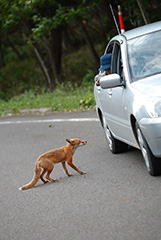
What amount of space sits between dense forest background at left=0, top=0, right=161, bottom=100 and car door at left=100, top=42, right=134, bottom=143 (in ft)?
24.3

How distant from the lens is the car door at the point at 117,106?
22.5ft

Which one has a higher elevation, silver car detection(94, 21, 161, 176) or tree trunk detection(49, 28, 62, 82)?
silver car detection(94, 21, 161, 176)

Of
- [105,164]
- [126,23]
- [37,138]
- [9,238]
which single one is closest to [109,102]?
[105,164]

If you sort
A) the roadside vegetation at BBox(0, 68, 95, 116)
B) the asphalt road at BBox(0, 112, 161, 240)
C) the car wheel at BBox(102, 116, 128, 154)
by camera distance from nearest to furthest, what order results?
the asphalt road at BBox(0, 112, 161, 240) → the car wheel at BBox(102, 116, 128, 154) → the roadside vegetation at BBox(0, 68, 95, 116)

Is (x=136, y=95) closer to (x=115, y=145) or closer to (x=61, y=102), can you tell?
(x=115, y=145)

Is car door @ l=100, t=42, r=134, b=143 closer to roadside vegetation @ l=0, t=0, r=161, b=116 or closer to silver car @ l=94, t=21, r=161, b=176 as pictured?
silver car @ l=94, t=21, r=161, b=176

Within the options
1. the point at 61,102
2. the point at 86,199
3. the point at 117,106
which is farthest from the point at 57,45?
the point at 86,199

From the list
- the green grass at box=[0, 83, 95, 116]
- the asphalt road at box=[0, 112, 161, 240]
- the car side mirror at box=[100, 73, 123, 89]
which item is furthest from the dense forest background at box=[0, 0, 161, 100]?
the car side mirror at box=[100, 73, 123, 89]

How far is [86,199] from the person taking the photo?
600 cm

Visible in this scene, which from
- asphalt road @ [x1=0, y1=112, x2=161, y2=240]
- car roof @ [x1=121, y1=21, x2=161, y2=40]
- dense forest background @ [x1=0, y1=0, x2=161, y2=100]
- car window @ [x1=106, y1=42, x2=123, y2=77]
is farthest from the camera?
dense forest background @ [x1=0, y1=0, x2=161, y2=100]

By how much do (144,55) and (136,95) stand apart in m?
0.98

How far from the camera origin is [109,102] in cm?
758

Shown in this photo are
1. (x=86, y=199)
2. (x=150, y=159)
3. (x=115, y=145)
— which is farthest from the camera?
(x=115, y=145)

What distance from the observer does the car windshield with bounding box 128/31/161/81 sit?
678 cm
